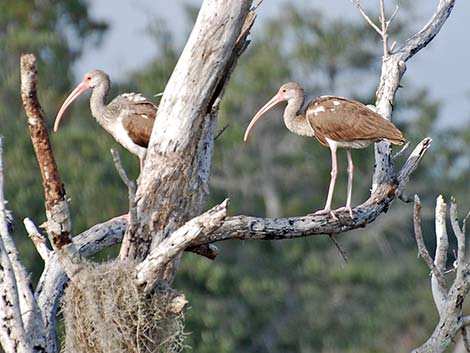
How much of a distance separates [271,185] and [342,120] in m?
23.8

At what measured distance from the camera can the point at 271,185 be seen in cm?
3372

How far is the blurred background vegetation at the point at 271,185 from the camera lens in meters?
26.7

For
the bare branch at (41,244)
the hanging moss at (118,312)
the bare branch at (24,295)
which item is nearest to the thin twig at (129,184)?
the hanging moss at (118,312)

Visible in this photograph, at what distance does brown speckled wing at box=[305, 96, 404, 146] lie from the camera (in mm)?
9469

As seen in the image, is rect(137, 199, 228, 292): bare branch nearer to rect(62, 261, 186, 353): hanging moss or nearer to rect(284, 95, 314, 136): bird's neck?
rect(62, 261, 186, 353): hanging moss

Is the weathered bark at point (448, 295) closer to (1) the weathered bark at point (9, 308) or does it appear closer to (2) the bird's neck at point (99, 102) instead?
(1) the weathered bark at point (9, 308)

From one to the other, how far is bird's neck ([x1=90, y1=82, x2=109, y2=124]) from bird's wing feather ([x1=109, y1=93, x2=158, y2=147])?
273 mm

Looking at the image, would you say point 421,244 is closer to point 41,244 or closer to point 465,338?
point 465,338

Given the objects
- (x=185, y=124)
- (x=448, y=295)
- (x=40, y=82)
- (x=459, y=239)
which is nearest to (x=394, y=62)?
(x=459, y=239)

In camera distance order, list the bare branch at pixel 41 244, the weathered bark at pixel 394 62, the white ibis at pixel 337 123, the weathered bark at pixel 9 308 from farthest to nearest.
Result: the white ibis at pixel 337 123, the weathered bark at pixel 394 62, the bare branch at pixel 41 244, the weathered bark at pixel 9 308

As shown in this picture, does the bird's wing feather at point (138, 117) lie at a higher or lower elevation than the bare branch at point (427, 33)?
higher

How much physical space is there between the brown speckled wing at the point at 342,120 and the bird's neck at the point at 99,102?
6.02 feet

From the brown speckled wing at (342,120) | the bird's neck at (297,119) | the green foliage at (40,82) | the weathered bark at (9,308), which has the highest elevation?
the green foliage at (40,82)

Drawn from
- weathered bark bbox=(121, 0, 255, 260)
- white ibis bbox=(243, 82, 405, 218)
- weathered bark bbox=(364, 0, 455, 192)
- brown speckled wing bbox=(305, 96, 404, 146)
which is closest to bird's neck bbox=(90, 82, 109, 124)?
white ibis bbox=(243, 82, 405, 218)
